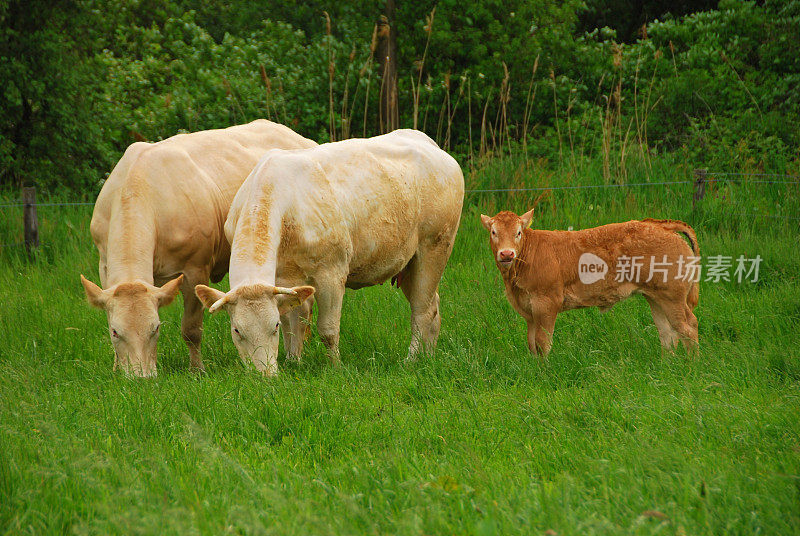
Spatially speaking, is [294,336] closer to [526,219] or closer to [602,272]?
[526,219]

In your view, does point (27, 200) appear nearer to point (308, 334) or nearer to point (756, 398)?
point (308, 334)

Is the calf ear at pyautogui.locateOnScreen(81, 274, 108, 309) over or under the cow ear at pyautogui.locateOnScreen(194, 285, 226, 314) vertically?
under

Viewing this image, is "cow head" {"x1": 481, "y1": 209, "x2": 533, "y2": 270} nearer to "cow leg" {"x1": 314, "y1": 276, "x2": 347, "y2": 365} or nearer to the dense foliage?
"cow leg" {"x1": 314, "y1": 276, "x2": 347, "y2": 365}

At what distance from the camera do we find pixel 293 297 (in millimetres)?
5531

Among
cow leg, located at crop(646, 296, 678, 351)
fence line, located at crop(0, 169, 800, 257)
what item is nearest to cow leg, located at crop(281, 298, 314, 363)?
cow leg, located at crop(646, 296, 678, 351)

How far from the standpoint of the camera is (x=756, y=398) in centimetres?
482

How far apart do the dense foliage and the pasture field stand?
490 centimetres

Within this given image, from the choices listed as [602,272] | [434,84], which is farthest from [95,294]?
[434,84]

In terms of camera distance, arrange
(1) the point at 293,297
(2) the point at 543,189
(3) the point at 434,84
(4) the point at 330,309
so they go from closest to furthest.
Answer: (1) the point at 293,297, (4) the point at 330,309, (2) the point at 543,189, (3) the point at 434,84

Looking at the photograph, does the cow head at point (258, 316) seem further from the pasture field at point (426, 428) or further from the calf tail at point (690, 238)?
the calf tail at point (690, 238)

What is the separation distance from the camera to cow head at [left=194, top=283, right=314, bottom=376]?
540 cm

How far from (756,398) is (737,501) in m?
1.71

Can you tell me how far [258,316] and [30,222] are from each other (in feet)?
19.9

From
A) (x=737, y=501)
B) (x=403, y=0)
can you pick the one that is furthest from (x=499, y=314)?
(x=403, y=0)
